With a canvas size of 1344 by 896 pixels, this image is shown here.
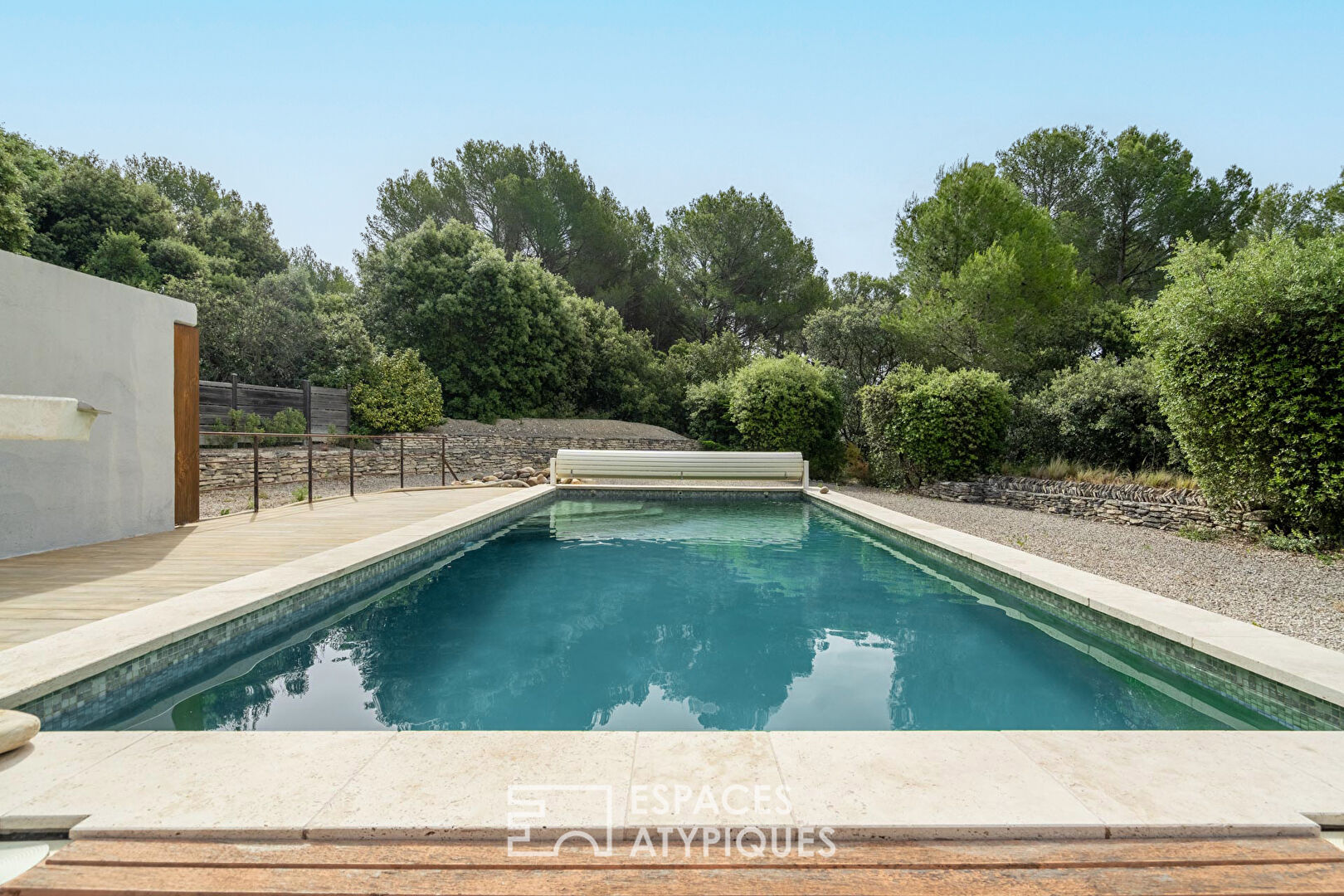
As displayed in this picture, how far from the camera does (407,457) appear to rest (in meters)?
14.2

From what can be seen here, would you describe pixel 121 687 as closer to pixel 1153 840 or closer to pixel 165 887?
pixel 165 887

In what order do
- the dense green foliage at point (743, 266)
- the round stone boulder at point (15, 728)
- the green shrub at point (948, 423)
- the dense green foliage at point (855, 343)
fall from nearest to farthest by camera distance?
the round stone boulder at point (15, 728) < the green shrub at point (948, 423) < the dense green foliage at point (855, 343) < the dense green foliage at point (743, 266)

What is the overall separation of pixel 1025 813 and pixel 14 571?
6159 millimetres

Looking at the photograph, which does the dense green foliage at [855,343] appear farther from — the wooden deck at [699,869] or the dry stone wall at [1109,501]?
the wooden deck at [699,869]

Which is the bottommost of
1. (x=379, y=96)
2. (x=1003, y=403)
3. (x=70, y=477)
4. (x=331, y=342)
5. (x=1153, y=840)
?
(x=1153, y=840)

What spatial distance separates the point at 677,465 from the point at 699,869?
1072 centimetres

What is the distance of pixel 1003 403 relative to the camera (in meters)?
10.9

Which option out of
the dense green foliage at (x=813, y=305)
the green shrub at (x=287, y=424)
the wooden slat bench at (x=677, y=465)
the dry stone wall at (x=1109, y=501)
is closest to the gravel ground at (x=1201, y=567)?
the dry stone wall at (x=1109, y=501)

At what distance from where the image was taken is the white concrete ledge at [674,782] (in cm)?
171

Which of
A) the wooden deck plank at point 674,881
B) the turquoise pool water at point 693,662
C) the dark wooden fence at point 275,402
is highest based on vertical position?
the dark wooden fence at point 275,402

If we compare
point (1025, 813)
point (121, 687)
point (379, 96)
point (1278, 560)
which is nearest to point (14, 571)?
point (121, 687)

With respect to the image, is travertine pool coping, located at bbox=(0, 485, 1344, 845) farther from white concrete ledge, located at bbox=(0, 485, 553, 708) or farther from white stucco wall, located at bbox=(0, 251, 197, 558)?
white stucco wall, located at bbox=(0, 251, 197, 558)

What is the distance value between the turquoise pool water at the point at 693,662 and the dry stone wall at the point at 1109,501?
11.3 ft

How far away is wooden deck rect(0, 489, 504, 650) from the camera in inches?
141
